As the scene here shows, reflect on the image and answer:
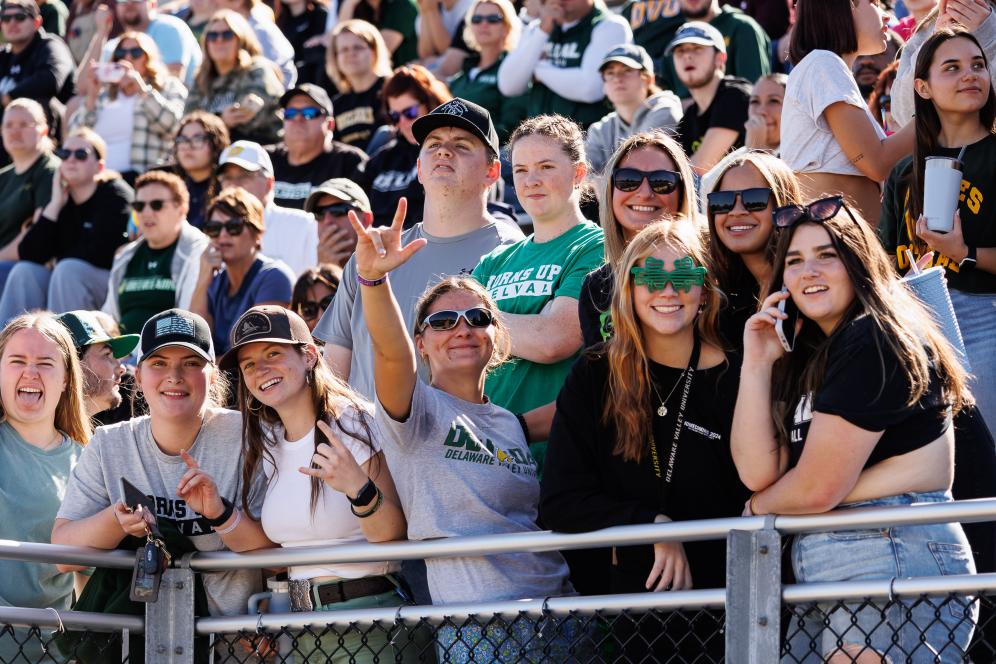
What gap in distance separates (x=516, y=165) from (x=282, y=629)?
2006 millimetres

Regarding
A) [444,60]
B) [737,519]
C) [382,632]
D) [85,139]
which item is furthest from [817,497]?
[444,60]

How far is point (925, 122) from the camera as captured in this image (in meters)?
5.14

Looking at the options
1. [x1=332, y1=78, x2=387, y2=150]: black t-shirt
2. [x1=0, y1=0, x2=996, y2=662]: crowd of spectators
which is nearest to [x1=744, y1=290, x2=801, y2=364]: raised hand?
[x1=0, y1=0, x2=996, y2=662]: crowd of spectators

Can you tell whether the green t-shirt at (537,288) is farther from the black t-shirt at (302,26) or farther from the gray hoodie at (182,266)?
the black t-shirt at (302,26)

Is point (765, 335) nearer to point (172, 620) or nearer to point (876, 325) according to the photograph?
point (876, 325)

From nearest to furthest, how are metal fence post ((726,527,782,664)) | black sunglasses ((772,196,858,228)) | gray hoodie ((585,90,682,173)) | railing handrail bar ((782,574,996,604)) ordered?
railing handrail bar ((782,574,996,604)), metal fence post ((726,527,782,664)), black sunglasses ((772,196,858,228)), gray hoodie ((585,90,682,173))

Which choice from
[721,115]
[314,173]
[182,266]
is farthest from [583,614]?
[314,173]

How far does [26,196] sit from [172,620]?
6.82 metres

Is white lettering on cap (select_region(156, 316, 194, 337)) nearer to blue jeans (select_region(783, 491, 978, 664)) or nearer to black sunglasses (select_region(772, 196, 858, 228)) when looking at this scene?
black sunglasses (select_region(772, 196, 858, 228))

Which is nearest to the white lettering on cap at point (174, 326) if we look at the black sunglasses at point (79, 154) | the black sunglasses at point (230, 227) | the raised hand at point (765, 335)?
the raised hand at point (765, 335)

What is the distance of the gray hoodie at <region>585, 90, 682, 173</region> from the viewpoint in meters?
8.01

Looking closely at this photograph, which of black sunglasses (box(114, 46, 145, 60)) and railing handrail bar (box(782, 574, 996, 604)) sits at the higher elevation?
black sunglasses (box(114, 46, 145, 60))

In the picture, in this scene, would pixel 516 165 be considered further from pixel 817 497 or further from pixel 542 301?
pixel 817 497

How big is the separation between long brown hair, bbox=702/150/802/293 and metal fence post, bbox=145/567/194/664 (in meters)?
1.86
